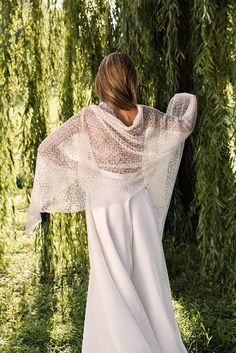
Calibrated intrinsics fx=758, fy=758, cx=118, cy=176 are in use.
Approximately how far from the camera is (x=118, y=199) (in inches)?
130

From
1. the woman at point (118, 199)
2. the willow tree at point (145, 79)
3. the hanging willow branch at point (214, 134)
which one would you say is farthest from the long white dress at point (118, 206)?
the willow tree at point (145, 79)

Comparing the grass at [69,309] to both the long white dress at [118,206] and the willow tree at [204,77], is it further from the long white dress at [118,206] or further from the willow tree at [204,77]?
the long white dress at [118,206]

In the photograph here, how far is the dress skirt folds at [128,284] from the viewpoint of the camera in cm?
327

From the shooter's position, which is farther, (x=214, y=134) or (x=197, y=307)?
(x=197, y=307)

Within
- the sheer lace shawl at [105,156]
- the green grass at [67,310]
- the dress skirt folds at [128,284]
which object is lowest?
the green grass at [67,310]

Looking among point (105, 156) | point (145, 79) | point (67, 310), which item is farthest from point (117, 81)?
point (67, 310)

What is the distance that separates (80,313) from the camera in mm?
4695

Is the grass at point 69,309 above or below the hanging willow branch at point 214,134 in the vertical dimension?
below

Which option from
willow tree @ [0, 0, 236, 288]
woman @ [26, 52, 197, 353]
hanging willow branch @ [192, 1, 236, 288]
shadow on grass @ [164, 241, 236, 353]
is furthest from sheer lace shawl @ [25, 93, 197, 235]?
shadow on grass @ [164, 241, 236, 353]

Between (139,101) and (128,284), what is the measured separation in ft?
5.49

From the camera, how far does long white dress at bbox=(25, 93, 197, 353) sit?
10.6 ft

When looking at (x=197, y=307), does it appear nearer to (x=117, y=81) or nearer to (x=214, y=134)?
(x=214, y=134)

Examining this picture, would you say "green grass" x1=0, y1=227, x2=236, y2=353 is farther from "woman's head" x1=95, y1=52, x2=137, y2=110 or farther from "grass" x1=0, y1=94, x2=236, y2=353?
"woman's head" x1=95, y1=52, x2=137, y2=110

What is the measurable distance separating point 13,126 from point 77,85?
0.51 metres
